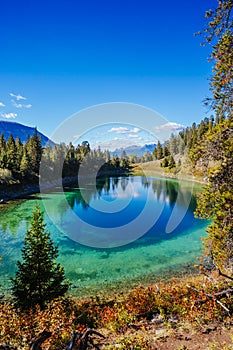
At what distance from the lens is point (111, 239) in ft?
96.3

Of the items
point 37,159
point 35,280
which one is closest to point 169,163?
point 37,159

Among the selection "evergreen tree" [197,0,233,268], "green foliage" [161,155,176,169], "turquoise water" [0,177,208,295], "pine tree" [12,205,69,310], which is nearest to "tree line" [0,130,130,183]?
"turquoise water" [0,177,208,295]

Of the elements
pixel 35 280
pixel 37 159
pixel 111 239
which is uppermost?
pixel 37 159

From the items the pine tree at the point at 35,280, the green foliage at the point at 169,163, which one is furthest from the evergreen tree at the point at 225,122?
the green foliage at the point at 169,163

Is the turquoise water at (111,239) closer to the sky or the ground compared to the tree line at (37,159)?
closer to the ground

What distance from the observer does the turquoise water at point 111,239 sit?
2008 cm

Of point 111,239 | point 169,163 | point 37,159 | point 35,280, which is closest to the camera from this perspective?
point 35,280

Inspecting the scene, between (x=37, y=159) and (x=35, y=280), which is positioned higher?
(x=37, y=159)

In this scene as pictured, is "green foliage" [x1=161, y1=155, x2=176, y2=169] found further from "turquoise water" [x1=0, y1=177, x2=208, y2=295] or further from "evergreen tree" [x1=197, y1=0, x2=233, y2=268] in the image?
"evergreen tree" [x1=197, y1=0, x2=233, y2=268]

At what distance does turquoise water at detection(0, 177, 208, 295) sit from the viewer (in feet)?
65.9

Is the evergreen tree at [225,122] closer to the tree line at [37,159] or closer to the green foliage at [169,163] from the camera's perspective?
the tree line at [37,159]

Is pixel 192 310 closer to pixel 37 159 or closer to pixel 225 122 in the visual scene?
pixel 225 122

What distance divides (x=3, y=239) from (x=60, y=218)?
11.7 meters

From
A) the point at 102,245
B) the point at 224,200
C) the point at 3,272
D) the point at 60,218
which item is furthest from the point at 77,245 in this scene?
the point at 224,200
